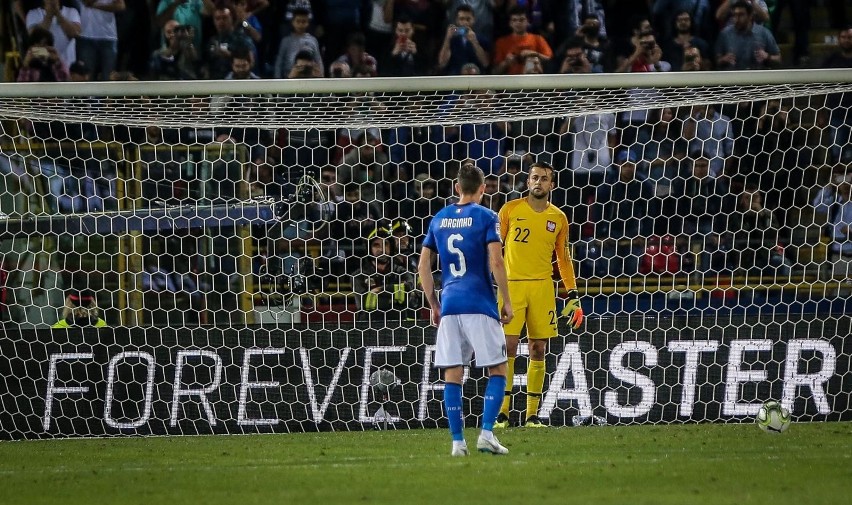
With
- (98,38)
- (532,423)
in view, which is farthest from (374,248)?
(98,38)

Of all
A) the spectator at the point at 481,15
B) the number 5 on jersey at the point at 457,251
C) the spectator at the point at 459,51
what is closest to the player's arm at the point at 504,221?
the number 5 on jersey at the point at 457,251

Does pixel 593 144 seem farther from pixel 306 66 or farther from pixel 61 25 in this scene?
pixel 61 25

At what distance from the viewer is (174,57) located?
43.4 ft

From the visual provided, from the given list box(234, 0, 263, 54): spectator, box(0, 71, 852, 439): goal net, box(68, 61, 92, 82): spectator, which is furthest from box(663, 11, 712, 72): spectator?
box(68, 61, 92, 82): spectator

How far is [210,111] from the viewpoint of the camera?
9156 millimetres

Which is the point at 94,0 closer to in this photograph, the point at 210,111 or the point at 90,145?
the point at 90,145

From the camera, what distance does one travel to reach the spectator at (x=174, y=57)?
13.2 metres

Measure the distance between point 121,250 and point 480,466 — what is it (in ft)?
14.9

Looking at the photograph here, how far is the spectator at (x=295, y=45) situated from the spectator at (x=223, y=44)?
37 centimetres

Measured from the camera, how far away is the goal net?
28.9 ft

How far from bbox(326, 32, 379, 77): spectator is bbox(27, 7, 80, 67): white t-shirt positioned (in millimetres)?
3021

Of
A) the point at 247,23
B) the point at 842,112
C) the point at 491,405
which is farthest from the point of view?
→ the point at 247,23

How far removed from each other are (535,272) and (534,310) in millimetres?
284

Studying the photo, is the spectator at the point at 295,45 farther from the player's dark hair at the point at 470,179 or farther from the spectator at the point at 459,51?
the player's dark hair at the point at 470,179
